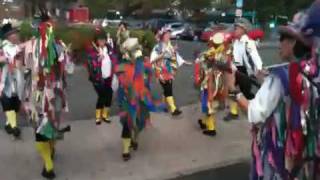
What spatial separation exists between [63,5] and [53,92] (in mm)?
30334

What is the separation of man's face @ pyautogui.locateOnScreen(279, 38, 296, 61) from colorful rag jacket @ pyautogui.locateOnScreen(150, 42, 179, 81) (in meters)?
6.91

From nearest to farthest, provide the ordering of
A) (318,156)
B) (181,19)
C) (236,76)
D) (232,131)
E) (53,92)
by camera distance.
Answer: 1. (318,156)
2. (236,76)
3. (53,92)
4. (232,131)
5. (181,19)

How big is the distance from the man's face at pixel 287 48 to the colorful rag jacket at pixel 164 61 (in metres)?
6.91

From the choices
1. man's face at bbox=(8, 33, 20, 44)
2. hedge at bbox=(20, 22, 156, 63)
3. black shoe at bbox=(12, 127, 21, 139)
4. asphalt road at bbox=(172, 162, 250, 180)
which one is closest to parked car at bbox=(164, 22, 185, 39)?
hedge at bbox=(20, 22, 156, 63)

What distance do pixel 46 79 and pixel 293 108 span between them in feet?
12.6

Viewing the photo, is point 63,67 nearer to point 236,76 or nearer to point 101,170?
point 101,170

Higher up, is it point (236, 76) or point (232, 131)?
point (236, 76)

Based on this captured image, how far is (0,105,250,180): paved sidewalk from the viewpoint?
8.20 metres

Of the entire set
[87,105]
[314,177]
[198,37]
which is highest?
[314,177]

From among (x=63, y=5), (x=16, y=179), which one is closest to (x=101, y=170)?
(x=16, y=179)

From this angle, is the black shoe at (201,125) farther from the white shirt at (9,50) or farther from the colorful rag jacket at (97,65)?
the white shirt at (9,50)

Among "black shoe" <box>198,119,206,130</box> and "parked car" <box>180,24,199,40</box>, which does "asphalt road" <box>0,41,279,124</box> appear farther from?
"parked car" <box>180,24,199,40</box>

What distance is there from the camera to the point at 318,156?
4832 mm

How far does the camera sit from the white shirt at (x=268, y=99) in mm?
4715
